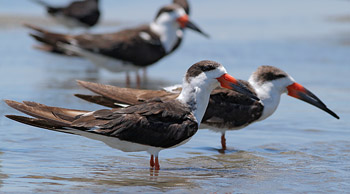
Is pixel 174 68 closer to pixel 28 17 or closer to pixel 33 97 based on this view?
pixel 33 97

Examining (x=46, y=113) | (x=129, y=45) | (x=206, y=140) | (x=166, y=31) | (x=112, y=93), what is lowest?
(x=206, y=140)

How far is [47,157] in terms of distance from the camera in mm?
5844

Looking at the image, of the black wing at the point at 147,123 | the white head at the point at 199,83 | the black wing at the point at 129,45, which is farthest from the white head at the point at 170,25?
the black wing at the point at 147,123

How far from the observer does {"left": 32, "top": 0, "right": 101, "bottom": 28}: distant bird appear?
Result: 656 inches

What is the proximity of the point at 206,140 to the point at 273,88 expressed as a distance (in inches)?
36.9

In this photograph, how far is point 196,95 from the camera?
5.61 m

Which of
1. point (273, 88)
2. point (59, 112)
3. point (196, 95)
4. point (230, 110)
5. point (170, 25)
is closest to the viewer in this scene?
point (59, 112)

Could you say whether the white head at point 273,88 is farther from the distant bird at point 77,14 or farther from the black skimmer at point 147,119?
the distant bird at point 77,14

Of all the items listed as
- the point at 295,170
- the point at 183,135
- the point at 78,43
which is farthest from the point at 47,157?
the point at 78,43

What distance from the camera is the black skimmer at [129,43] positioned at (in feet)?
34.6

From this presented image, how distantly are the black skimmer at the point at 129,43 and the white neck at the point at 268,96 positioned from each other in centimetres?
408

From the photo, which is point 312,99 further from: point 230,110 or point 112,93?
point 112,93

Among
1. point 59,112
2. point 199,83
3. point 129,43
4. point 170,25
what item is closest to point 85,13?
point 170,25

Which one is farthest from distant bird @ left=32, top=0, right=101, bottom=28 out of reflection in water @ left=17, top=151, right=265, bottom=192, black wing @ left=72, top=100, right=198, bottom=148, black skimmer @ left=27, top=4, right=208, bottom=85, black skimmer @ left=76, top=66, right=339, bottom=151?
black wing @ left=72, top=100, right=198, bottom=148
